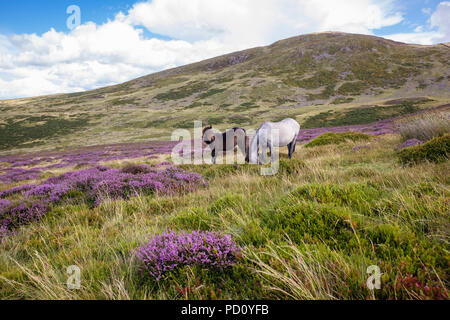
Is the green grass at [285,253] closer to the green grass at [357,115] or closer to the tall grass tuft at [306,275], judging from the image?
the tall grass tuft at [306,275]

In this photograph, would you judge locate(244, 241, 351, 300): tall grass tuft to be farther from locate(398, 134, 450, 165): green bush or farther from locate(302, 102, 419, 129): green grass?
locate(302, 102, 419, 129): green grass

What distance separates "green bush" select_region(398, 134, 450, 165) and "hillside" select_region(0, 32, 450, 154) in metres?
40.9

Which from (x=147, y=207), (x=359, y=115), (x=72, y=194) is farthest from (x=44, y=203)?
(x=359, y=115)

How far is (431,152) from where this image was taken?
19.7 feet

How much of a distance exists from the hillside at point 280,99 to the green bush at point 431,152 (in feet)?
134

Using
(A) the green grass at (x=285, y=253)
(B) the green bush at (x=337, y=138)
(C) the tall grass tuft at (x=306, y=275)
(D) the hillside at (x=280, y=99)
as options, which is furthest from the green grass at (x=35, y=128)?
(C) the tall grass tuft at (x=306, y=275)

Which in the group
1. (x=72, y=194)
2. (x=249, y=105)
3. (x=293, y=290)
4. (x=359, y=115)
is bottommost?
(x=72, y=194)

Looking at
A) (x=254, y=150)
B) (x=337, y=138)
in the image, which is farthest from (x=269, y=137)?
(x=337, y=138)

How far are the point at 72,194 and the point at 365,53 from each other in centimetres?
13540

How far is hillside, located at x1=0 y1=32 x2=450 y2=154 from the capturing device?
178 ft

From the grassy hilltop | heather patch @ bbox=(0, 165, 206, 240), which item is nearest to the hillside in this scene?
the grassy hilltop

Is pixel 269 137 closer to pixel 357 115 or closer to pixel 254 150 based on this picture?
pixel 254 150
